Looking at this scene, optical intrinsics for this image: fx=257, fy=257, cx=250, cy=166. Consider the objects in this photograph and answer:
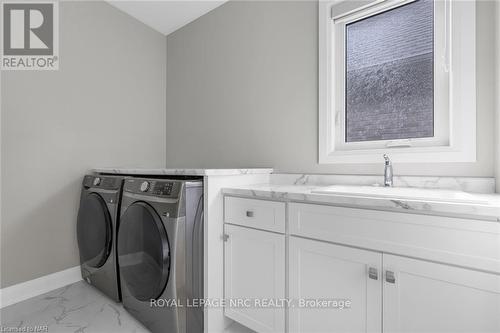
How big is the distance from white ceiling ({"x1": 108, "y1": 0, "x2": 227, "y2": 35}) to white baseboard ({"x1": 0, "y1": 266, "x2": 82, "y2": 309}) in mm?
2416

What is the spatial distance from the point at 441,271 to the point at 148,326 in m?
1.54

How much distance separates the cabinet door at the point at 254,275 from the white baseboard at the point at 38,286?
151 cm

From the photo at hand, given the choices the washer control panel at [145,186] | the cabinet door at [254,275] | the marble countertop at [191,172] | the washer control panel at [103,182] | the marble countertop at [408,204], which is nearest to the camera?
the marble countertop at [408,204]

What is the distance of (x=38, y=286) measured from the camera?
6.43 ft

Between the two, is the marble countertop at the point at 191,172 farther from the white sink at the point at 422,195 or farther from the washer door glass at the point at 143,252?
the white sink at the point at 422,195

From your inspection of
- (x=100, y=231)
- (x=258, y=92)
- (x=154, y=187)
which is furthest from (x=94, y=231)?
(x=258, y=92)

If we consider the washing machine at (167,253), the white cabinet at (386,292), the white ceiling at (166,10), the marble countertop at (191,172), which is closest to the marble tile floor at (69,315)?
the washing machine at (167,253)

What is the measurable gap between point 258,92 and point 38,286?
7.46 ft

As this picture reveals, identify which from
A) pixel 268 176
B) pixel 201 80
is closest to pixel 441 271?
pixel 268 176

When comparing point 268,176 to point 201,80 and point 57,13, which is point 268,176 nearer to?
point 201,80

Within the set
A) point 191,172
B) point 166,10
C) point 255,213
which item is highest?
point 166,10

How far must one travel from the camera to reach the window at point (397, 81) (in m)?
1.34

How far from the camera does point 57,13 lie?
2.08 meters

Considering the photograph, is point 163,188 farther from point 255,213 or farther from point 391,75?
point 391,75
